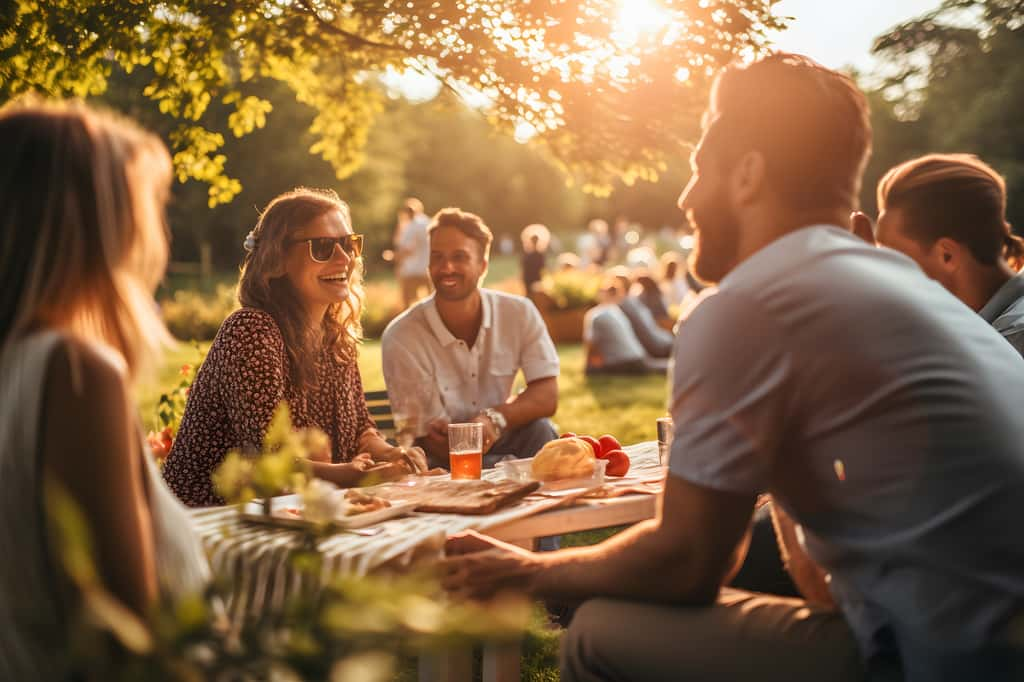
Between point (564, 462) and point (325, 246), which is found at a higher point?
point (325, 246)

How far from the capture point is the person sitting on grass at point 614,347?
13.7 metres

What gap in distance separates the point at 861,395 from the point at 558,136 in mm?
4289

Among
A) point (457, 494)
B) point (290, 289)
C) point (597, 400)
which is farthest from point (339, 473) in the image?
point (597, 400)

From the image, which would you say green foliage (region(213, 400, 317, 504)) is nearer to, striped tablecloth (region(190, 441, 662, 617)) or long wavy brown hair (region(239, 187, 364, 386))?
striped tablecloth (region(190, 441, 662, 617))

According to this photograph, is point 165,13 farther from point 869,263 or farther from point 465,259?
point 869,263

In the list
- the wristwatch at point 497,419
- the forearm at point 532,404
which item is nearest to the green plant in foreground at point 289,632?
the wristwatch at point 497,419

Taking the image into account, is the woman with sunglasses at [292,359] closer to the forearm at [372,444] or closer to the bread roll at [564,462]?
the forearm at [372,444]

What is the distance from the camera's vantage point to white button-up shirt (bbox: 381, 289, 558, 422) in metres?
5.40

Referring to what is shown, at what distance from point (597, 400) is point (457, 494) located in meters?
8.93

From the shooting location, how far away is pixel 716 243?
2338 mm

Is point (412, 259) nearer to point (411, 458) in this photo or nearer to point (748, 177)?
point (411, 458)

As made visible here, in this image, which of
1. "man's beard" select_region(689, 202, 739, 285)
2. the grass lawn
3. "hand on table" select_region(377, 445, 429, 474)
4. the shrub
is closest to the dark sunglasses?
"hand on table" select_region(377, 445, 429, 474)

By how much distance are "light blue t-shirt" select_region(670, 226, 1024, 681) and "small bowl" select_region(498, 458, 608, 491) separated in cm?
123

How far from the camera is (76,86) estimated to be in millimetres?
5348
